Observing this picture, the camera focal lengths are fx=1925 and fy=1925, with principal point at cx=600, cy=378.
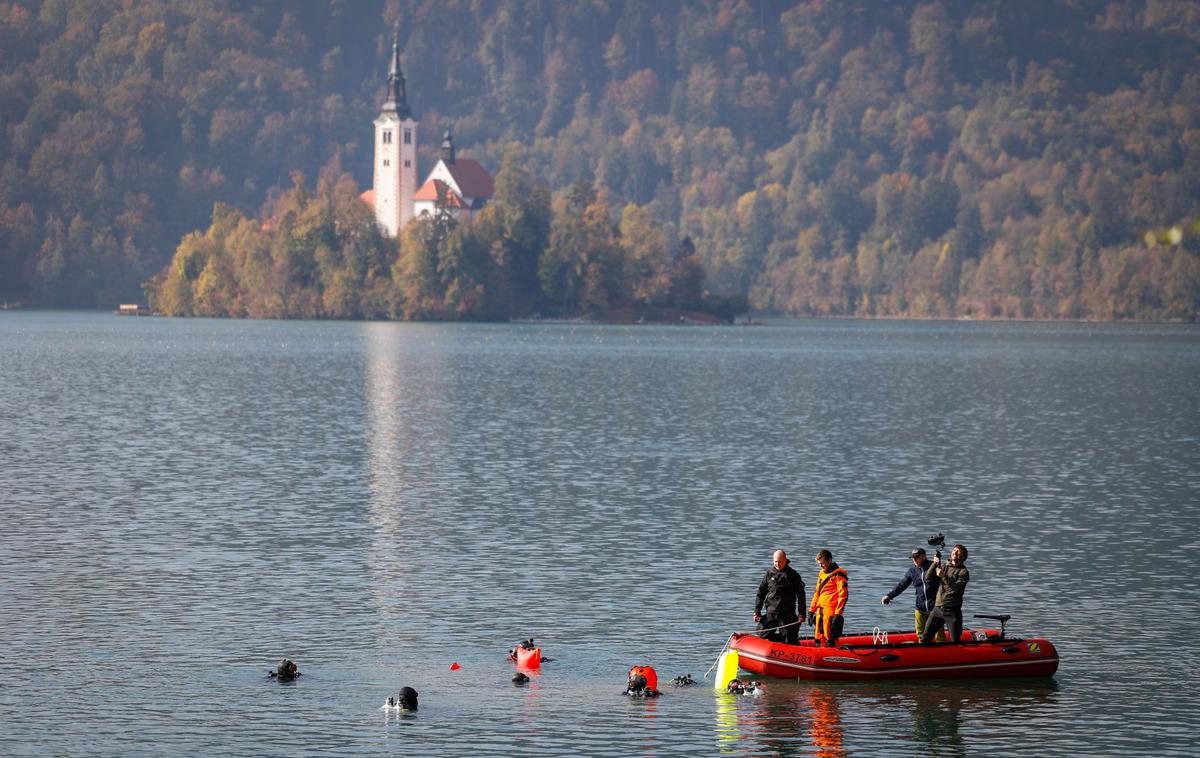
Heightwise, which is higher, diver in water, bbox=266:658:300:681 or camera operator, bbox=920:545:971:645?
camera operator, bbox=920:545:971:645

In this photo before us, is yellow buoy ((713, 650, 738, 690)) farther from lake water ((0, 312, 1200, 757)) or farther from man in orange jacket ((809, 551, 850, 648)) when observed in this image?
man in orange jacket ((809, 551, 850, 648))

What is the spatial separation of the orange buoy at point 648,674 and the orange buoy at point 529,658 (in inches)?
97.2

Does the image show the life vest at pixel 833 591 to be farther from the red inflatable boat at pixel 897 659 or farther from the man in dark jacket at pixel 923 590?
the man in dark jacket at pixel 923 590

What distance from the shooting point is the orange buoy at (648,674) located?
3588cm

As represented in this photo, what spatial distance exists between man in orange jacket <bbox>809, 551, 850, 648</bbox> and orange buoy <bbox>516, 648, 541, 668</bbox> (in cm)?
540

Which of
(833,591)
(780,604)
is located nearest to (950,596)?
(833,591)

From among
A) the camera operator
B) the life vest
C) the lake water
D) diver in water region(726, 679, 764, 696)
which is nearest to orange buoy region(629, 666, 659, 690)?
the lake water

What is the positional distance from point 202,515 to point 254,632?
1972 centimetres

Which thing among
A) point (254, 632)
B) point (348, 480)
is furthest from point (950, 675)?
point (348, 480)

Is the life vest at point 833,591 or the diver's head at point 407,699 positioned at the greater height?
the life vest at point 833,591

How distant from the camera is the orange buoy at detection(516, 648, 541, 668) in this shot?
37812mm

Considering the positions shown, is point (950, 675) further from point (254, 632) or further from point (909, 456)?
point (909, 456)

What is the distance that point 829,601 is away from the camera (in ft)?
120

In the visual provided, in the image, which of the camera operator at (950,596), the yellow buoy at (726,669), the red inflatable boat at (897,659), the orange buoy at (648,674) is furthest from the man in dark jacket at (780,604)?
the camera operator at (950,596)
